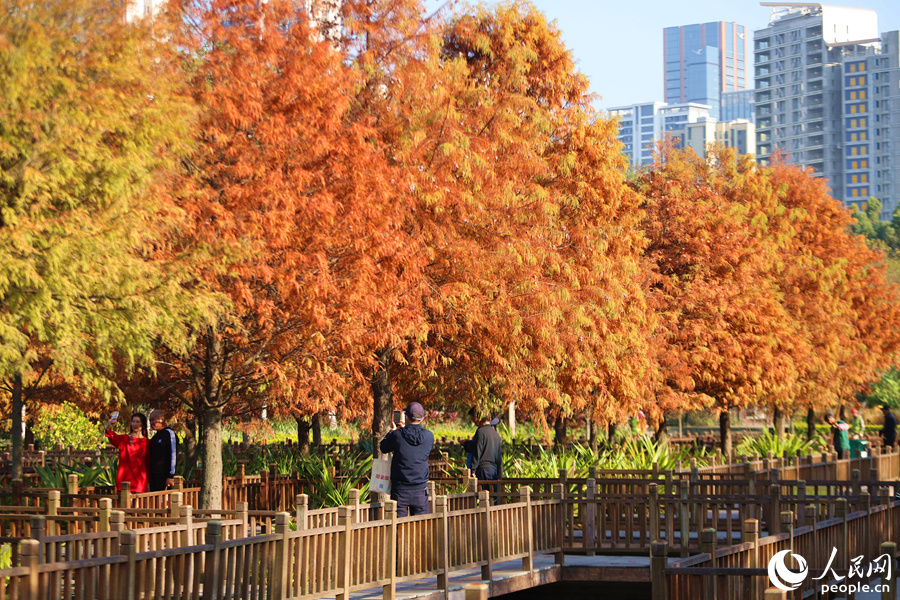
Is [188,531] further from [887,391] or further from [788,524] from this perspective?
[887,391]

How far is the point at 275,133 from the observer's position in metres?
14.1

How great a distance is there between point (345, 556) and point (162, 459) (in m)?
5.63

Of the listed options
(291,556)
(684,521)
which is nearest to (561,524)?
(684,521)

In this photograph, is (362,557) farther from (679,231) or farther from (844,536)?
(679,231)

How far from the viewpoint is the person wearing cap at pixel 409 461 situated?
13.3 meters

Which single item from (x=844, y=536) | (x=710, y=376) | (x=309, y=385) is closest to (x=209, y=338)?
(x=309, y=385)

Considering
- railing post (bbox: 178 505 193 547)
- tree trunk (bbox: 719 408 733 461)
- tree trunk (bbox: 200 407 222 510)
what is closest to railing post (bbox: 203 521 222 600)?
railing post (bbox: 178 505 193 547)

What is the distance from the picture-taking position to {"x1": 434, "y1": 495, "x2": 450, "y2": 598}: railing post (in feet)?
41.0

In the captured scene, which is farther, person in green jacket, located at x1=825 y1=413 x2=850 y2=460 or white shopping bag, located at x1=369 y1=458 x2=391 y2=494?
person in green jacket, located at x1=825 y1=413 x2=850 y2=460

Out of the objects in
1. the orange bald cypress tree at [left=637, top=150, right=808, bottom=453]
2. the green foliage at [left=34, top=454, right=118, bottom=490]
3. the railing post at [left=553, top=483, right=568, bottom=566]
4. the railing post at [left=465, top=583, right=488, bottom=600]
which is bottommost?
the railing post at [left=553, top=483, right=568, bottom=566]

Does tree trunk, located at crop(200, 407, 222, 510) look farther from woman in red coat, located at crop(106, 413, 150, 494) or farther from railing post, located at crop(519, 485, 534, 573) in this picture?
railing post, located at crop(519, 485, 534, 573)

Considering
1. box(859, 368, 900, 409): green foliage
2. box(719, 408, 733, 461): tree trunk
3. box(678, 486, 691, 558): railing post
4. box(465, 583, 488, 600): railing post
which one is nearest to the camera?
box(465, 583, 488, 600): railing post

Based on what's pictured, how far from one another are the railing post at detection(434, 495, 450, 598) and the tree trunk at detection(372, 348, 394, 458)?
696 centimetres
